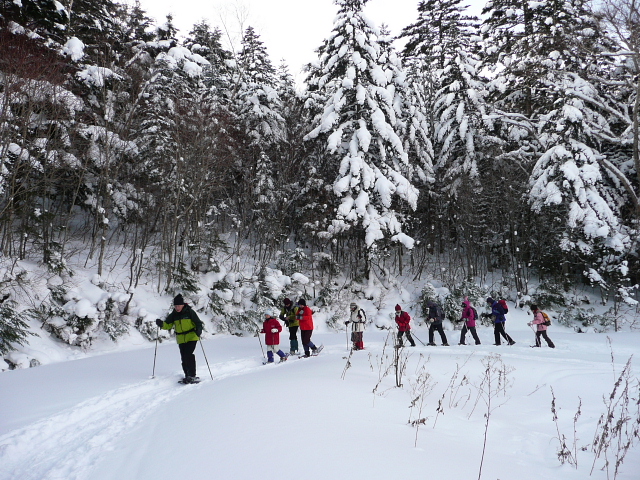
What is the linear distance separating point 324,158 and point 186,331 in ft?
45.2

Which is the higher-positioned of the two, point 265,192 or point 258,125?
point 258,125

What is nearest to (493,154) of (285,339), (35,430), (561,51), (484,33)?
(561,51)

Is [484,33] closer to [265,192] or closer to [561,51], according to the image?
[561,51]

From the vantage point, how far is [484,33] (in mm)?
21734

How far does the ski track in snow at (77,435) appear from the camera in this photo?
4.08m

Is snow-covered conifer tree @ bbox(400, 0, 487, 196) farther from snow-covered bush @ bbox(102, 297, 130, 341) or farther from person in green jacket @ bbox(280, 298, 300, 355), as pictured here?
snow-covered bush @ bbox(102, 297, 130, 341)

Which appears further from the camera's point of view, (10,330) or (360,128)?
(360,128)

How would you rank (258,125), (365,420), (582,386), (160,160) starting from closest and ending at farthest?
1. (365,420)
2. (582,386)
3. (160,160)
4. (258,125)

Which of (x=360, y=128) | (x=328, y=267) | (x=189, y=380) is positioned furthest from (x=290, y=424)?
(x=328, y=267)

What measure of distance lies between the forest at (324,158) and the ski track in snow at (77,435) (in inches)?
195

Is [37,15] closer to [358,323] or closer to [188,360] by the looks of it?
[188,360]

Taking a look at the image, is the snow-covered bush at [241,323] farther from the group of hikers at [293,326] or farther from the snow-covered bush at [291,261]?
the snow-covered bush at [291,261]

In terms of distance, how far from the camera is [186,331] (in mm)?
→ 7938

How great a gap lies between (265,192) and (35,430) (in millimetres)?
16355
